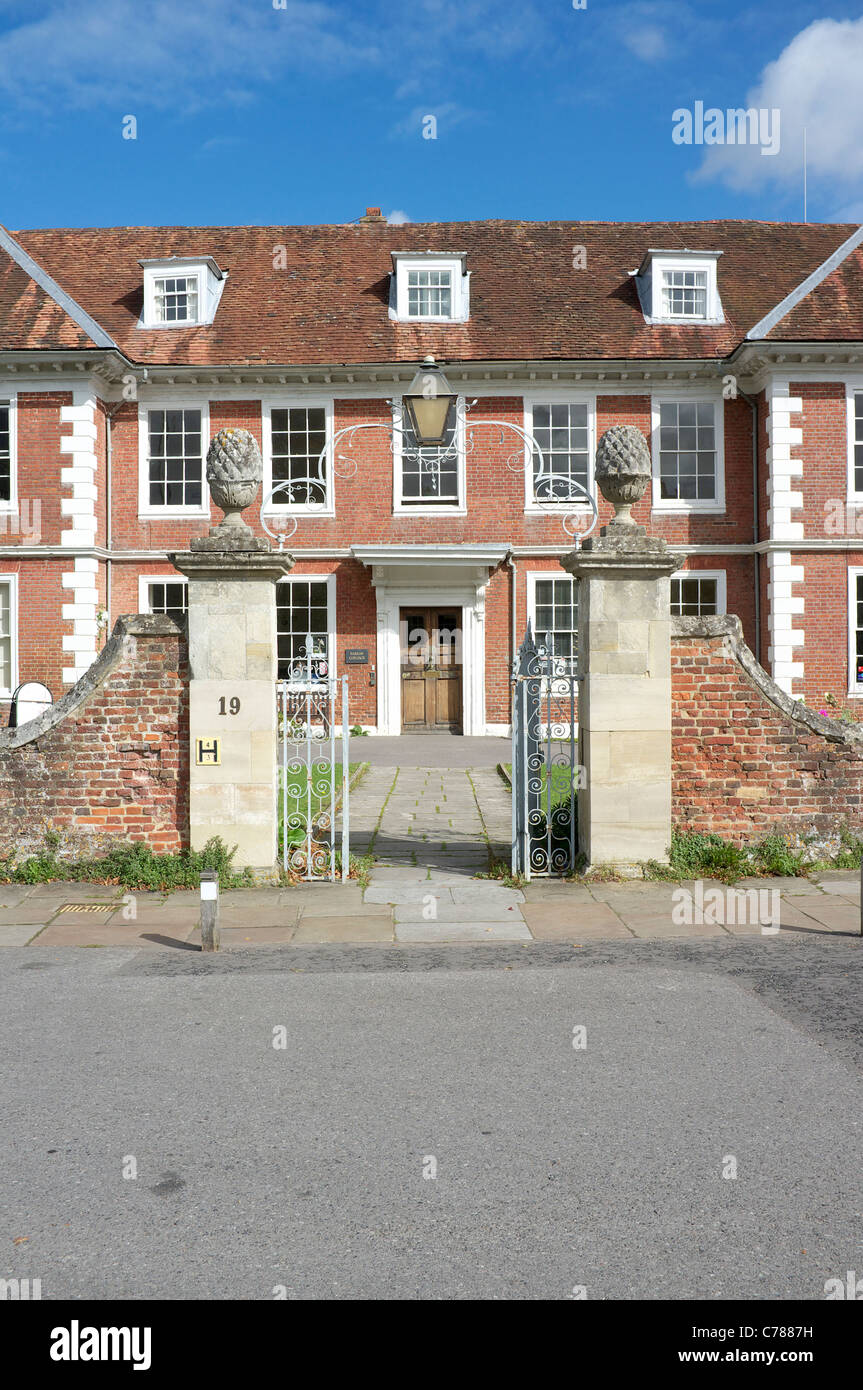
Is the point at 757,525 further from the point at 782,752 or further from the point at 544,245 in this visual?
the point at 782,752

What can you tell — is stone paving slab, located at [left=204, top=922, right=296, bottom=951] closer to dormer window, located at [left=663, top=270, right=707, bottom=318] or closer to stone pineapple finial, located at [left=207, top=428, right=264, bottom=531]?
stone pineapple finial, located at [left=207, top=428, right=264, bottom=531]

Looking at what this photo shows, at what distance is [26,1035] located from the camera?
534 cm

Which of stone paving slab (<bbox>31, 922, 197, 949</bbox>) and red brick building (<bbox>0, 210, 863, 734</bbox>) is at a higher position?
red brick building (<bbox>0, 210, 863, 734</bbox>)

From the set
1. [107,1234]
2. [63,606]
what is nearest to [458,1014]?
[107,1234]

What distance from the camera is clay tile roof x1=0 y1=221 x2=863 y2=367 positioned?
2091 centimetres

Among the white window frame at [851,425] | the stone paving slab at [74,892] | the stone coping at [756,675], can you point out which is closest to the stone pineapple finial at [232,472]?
the stone paving slab at [74,892]

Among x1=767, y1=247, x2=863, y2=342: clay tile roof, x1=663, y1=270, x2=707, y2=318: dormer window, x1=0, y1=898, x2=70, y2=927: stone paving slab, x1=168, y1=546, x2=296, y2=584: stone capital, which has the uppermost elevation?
x1=663, y1=270, x2=707, y2=318: dormer window

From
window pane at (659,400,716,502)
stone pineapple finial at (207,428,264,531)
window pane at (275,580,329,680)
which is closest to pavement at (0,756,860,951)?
stone pineapple finial at (207,428,264,531)

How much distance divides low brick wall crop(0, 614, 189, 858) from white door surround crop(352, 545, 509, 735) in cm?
1182

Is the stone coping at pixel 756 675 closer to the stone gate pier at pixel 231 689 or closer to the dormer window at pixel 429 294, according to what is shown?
the stone gate pier at pixel 231 689

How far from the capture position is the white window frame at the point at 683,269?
851 inches

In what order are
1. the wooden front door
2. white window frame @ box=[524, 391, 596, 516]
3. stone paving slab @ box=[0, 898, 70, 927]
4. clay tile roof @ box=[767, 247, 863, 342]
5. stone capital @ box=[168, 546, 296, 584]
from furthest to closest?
the wooden front door → white window frame @ box=[524, 391, 596, 516] → clay tile roof @ box=[767, 247, 863, 342] → stone capital @ box=[168, 546, 296, 584] → stone paving slab @ box=[0, 898, 70, 927]

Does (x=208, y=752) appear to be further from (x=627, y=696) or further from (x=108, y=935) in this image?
(x=627, y=696)

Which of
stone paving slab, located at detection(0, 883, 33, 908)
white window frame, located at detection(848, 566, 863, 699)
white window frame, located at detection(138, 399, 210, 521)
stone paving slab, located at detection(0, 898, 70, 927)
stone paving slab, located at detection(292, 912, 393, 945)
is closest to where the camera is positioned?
stone paving slab, located at detection(292, 912, 393, 945)
